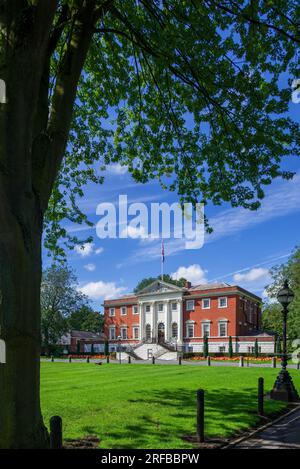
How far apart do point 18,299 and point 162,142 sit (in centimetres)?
829

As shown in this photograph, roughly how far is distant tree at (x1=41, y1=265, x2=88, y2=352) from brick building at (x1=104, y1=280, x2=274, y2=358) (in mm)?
10781

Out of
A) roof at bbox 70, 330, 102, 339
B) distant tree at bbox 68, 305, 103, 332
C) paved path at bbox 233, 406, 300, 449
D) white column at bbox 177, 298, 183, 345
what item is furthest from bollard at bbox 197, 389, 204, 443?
distant tree at bbox 68, 305, 103, 332

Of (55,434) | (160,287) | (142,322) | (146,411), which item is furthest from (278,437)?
(142,322)

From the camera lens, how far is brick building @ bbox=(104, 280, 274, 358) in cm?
6016

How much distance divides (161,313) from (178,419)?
195ft

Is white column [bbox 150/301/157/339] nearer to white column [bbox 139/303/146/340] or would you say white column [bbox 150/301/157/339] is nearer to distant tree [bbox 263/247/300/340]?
white column [bbox 139/303/146/340]

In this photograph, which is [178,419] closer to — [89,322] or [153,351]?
[153,351]

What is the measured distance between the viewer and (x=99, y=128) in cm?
1353

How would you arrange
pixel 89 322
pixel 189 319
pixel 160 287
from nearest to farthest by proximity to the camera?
pixel 189 319
pixel 160 287
pixel 89 322

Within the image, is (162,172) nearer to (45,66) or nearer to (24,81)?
(45,66)

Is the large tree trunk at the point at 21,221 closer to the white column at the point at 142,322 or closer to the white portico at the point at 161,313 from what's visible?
the white portico at the point at 161,313

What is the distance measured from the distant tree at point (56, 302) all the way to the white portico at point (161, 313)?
38.3 feet

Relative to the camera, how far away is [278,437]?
8.44 meters

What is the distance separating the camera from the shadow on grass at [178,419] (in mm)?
7941
